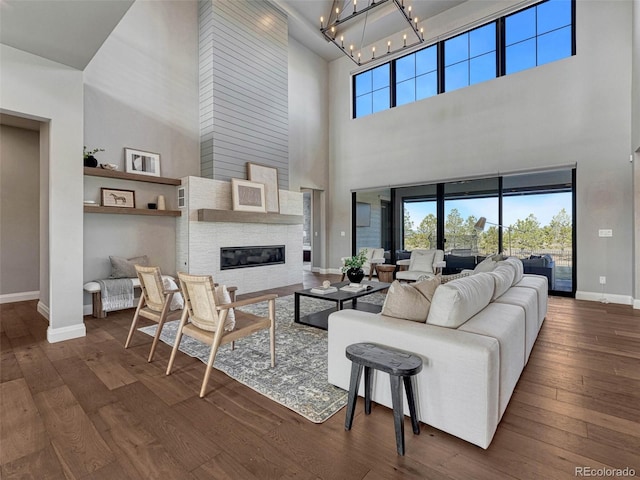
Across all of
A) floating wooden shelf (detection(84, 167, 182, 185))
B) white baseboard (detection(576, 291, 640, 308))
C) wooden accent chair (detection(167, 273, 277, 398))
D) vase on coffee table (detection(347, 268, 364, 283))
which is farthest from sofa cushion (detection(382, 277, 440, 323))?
white baseboard (detection(576, 291, 640, 308))

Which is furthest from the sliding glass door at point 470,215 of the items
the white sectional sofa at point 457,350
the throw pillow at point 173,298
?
the throw pillow at point 173,298

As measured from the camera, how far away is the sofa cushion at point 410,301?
Answer: 2061 mm

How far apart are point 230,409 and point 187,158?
4989 millimetres

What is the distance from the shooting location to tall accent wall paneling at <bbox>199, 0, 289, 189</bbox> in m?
5.81

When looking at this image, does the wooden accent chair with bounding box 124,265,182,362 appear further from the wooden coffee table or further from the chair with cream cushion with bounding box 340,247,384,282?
the chair with cream cushion with bounding box 340,247,384,282

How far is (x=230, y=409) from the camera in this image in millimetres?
2037

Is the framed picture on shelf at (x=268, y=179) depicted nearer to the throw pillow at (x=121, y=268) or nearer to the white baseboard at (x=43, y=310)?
the throw pillow at (x=121, y=268)

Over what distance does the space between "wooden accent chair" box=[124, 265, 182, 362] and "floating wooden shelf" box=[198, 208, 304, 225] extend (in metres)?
2.27

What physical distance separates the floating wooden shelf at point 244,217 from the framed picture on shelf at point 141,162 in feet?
3.55

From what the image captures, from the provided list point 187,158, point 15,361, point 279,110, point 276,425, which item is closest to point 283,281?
point 187,158

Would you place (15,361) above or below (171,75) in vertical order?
below

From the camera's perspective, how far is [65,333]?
11.1 feet

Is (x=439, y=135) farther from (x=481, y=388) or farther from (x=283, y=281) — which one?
(x=481, y=388)

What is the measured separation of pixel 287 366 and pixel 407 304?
4.05 ft
